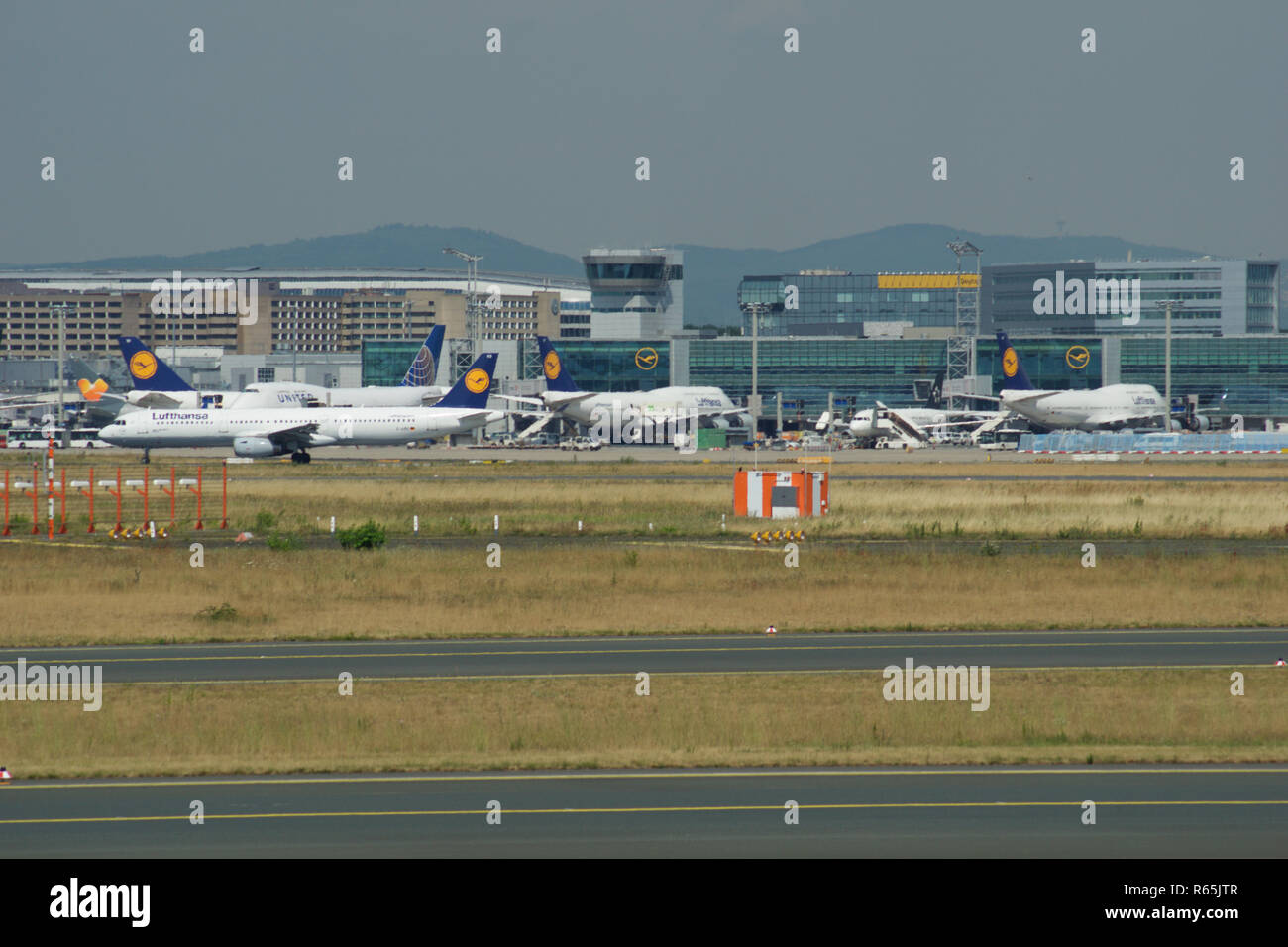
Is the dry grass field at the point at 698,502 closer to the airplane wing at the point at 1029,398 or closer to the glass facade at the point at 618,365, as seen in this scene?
the airplane wing at the point at 1029,398

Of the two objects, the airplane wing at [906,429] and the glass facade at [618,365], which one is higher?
the glass facade at [618,365]

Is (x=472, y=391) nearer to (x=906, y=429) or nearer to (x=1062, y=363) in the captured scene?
(x=906, y=429)

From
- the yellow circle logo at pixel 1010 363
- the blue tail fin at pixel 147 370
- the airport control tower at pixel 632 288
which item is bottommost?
the blue tail fin at pixel 147 370

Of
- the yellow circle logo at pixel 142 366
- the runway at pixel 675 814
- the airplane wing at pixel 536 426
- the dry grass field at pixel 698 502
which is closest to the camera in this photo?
the runway at pixel 675 814

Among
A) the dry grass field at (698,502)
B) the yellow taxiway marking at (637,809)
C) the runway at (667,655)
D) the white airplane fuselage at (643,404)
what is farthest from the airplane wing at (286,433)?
the yellow taxiway marking at (637,809)

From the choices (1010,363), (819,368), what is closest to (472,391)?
(1010,363)
